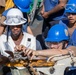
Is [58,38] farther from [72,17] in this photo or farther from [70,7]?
[70,7]

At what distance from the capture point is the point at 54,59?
3.79 m

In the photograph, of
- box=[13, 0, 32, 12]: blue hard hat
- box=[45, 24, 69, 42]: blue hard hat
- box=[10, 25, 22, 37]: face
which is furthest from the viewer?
box=[13, 0, 32, 12]: blue hard hat

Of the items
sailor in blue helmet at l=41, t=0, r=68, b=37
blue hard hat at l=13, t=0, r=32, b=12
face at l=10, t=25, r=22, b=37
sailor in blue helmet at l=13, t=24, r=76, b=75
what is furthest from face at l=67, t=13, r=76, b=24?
blue hard hat at l=13, t=0, r=32, b=12

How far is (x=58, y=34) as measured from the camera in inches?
194

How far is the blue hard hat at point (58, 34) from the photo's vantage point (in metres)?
4.79

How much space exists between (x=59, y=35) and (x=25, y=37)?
64 centimetres

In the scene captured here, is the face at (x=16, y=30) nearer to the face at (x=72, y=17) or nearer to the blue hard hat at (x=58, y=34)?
the blue hard hat at (x=58, y=34)

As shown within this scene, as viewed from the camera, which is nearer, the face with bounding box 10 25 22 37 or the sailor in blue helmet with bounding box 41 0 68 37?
the face with bounding box 10 25 22 37

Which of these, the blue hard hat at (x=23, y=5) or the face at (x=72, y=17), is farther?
the blue hard hat at (x=23, y=5)

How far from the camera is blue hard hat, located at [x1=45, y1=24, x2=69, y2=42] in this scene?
4793 mm

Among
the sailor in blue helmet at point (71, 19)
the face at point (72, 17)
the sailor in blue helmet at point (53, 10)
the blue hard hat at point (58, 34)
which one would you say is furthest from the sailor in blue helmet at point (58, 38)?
the sailor in blue helmet at point (53, 10)

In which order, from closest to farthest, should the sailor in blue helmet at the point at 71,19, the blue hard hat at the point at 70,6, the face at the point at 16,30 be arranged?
the face at the point at 16,30 → the sailor in blue helmet at the point at 71,19 → the blue hard hat at the point at 70,6

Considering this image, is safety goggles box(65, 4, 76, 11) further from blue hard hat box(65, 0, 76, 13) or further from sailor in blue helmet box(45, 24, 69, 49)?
sailor in blue helmet box(45, 24, 69, 49)

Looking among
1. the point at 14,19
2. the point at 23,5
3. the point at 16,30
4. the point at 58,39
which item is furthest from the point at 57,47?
the point at 23,5
